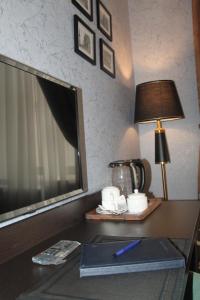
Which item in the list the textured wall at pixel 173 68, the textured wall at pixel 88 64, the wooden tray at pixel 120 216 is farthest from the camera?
the textured wall at pixel 173 68

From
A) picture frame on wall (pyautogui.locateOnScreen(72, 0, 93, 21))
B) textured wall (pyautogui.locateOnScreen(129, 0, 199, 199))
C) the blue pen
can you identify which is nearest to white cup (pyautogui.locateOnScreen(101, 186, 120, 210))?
the blue pen

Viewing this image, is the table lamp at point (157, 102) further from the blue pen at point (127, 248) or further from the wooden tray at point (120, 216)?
the blue pen at point (127, 248)

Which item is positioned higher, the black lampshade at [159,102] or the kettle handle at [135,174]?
the black lampshade at [159,102]

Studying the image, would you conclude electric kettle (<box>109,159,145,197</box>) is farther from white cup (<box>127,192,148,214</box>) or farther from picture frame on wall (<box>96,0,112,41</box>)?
picture frame on wall (<box>96,0,112,41</box>)

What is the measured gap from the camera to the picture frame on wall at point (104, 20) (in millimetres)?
1604

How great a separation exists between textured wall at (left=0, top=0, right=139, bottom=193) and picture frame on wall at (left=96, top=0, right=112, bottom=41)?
61 millimetres

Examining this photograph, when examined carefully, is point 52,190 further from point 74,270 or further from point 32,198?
point 74,270

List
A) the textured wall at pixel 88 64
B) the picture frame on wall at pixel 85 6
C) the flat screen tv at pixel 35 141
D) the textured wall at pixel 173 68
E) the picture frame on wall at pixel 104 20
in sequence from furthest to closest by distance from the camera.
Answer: the textured wall at pixel 173 68
the picture frame on wall at pixel 104 20
the picture frame on wall at pixel 85 6
the textured wall at pixel 88 64
the flat screen tv at pixel 35 141

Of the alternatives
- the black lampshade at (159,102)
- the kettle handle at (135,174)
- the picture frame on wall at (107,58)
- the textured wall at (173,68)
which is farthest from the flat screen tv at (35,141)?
the textured wall at (173,68)

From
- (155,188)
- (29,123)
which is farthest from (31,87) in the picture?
(155,188)

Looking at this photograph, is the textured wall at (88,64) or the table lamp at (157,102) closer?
the textured wall at (88,64)

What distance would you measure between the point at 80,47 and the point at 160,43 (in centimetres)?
109

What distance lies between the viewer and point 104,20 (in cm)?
169

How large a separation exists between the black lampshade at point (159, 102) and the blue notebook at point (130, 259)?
3.76 ft
